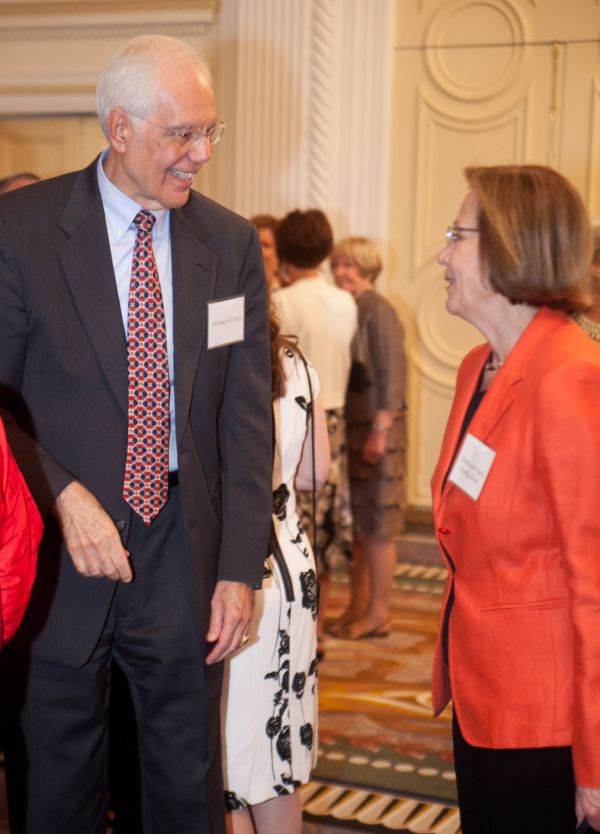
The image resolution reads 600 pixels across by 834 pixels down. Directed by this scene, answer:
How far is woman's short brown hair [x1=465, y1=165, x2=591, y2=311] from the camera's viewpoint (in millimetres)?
1648

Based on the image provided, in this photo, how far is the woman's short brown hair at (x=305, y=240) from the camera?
4.18 meters

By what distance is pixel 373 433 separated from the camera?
4547mm

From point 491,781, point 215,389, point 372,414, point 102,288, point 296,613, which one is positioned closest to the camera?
point 491,781

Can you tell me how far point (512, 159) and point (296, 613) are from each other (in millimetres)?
4456

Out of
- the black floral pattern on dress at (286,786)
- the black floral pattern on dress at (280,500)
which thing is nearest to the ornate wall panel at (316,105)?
the black floral pattern on dress at (280,500)

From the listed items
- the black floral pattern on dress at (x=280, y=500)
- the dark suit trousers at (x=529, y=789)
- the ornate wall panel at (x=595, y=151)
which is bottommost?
the dark suit trousers at (x=529, y=789)

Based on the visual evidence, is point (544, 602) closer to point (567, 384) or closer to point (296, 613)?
point (567, 384)

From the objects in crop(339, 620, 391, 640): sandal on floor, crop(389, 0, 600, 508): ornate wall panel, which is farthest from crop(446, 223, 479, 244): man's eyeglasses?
crop(389, 0, 600, 508): ornate wall panel

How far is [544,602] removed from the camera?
1.59m

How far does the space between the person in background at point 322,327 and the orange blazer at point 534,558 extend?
233cm

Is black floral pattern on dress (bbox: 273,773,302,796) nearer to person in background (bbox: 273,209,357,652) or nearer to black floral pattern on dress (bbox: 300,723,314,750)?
black floral pattern on dress (bbox: 300,723,314,750)

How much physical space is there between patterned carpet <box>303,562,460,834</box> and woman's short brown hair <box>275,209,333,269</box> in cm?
166

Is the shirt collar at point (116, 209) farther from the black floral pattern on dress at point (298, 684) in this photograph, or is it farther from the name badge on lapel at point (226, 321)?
the black floral pattern on dress at point (298, 684)

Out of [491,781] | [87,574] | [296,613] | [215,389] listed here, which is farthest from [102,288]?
[491,781]
